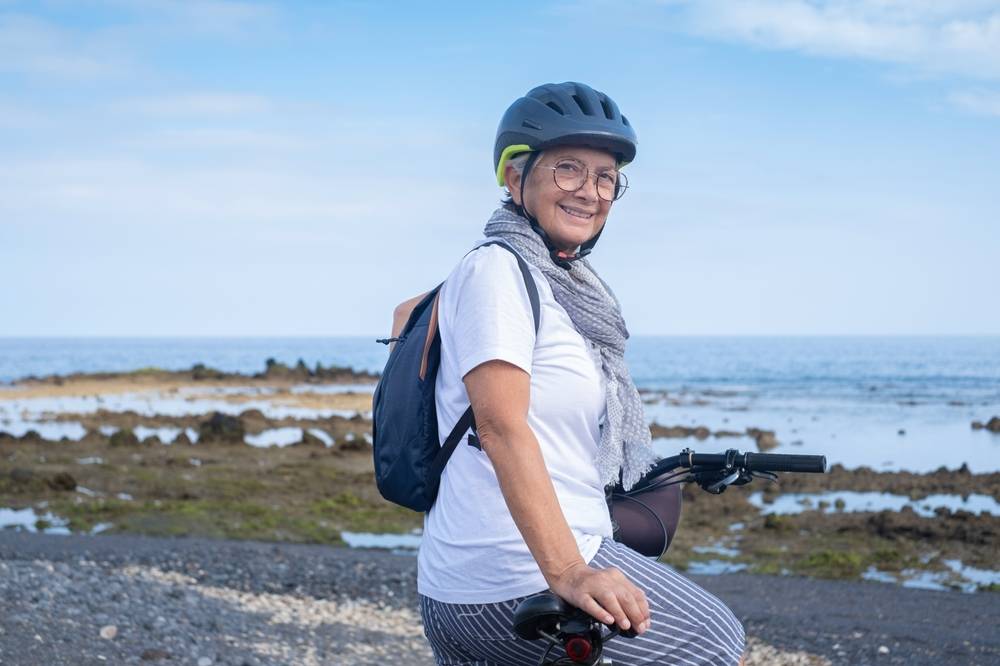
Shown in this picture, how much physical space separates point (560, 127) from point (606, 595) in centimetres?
128

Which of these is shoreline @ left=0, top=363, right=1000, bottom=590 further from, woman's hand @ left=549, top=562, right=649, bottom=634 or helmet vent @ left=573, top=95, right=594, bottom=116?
woman's hand @ left=549, top=562, right=649, bottom=634

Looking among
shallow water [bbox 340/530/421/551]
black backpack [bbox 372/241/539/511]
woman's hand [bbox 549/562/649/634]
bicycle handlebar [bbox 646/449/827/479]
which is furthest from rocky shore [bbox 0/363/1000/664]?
woman's hand [bbox 549/562/649/634]

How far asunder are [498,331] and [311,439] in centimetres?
2668

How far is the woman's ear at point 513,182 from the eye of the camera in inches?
117

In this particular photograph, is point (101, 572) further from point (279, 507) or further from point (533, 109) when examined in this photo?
point (533, 109)

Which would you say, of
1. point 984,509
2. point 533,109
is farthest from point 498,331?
point 984,509

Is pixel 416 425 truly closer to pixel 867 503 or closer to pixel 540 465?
pixel 540 465

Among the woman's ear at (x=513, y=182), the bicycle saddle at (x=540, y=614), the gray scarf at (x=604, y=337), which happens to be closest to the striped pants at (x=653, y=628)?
the bicycle saddle at (x=540, y=614)

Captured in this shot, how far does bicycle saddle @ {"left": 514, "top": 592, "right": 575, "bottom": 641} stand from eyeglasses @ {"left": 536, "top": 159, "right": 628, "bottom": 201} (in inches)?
44.9

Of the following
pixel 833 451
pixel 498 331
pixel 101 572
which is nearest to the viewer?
pixel 498 331

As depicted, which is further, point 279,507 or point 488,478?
point 279,507

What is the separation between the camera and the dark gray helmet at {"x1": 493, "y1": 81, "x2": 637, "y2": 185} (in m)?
2.87

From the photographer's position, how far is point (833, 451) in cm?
3117

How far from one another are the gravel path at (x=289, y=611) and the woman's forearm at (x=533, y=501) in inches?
246
